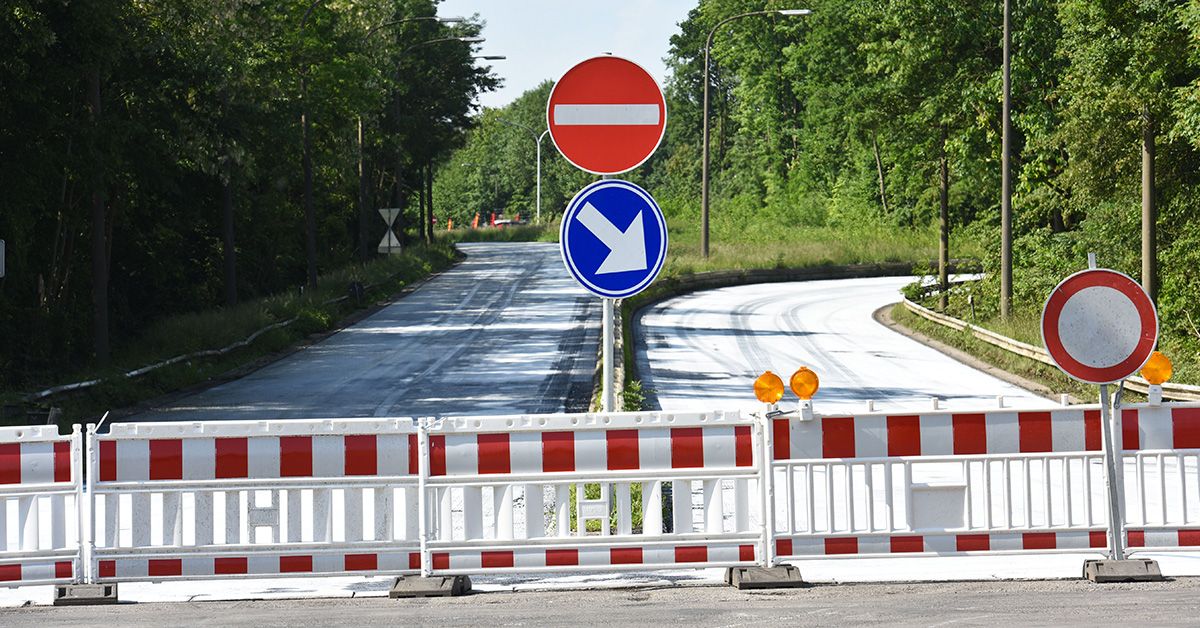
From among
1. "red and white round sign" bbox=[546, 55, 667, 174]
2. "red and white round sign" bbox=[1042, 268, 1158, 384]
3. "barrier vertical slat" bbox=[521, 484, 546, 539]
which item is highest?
"red and white round sign" bbox=[546, 55, 667, 174]

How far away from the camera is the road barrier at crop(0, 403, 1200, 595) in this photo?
709 centimetres

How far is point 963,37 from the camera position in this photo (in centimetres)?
3525

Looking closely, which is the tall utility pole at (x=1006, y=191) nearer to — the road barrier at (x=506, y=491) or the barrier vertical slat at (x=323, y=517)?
the road barrier at (x=506, y=491)

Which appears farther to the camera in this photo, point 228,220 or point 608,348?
point 228,220

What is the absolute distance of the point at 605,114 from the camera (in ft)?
24.0

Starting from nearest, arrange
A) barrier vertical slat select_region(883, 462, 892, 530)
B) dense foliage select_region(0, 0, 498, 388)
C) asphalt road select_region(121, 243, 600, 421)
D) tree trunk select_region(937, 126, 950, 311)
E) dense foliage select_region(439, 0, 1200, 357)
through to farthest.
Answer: barrier vertical slat select_region(883, 462, 892, 530) < asphalt road select_region(121, 243, 600, 421) < dense foliage select_region(0, 0, 498, 388) < dense foliage select_region(439, 0, 1200, 357) < tree trunk select_region(937, 126, 950, 311)

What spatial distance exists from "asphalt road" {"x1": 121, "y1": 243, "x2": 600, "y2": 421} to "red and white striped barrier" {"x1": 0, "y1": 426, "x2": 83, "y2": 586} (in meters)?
9.78

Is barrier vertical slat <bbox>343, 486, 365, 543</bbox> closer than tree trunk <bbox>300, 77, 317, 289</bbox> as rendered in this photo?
Yes

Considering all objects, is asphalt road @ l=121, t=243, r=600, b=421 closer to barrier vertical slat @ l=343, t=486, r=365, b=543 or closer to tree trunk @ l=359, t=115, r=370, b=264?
tree trunk @ l=359, t=115, r=370, b=264

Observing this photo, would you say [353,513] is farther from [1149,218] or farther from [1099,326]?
[1149,218]

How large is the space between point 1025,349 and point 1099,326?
1653cm

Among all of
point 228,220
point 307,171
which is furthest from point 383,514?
point 307,171

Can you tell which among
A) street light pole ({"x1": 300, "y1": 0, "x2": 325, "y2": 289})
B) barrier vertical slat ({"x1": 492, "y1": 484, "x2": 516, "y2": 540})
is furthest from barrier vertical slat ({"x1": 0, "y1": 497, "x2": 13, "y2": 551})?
street light pole ({"x1": 300, "y1": 0, "x2": 325, "y2": 289})

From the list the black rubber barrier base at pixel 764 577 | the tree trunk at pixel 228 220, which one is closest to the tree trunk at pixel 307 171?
the tree trunk at pixel 228 220
